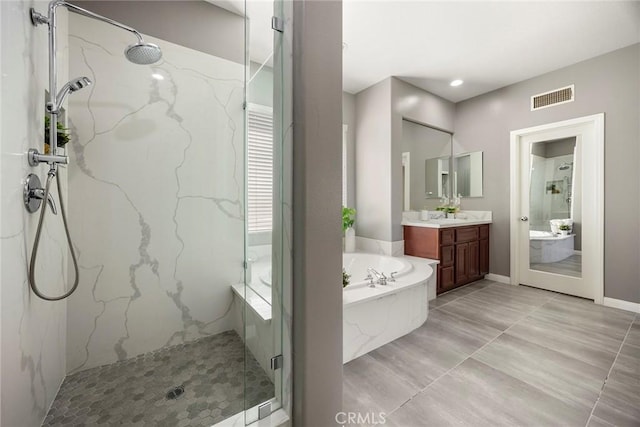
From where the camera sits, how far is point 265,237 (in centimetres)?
125

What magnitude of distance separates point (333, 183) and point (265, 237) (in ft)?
1.47

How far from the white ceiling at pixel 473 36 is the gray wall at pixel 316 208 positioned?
0.50 meters

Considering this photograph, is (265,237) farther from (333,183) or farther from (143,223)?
(143,223)

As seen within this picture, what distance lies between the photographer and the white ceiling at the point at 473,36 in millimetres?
2047

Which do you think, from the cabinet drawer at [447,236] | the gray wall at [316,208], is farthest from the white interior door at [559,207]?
the gray wall at [316,208]

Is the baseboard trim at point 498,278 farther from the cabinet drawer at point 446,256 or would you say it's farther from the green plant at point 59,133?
the green plant at point 59,133

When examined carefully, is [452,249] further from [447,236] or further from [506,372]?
[506,372]

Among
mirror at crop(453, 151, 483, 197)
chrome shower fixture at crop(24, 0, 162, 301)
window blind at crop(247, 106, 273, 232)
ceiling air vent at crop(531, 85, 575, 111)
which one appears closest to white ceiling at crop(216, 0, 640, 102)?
ceiling air vent at crop(531, 85, 575, 111)

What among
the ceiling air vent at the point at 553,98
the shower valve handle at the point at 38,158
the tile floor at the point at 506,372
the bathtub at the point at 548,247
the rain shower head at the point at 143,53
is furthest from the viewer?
the bathtub at the point at 548,247

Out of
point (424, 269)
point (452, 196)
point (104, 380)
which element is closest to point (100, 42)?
point (104, 380)

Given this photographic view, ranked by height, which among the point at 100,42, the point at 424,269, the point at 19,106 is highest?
the point at 100,42

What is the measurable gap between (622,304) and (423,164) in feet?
8.36

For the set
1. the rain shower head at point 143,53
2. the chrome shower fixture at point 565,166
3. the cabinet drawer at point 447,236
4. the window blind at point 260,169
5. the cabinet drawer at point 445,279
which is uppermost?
the rain shower head at point 143,53

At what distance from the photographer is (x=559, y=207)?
3.11m
